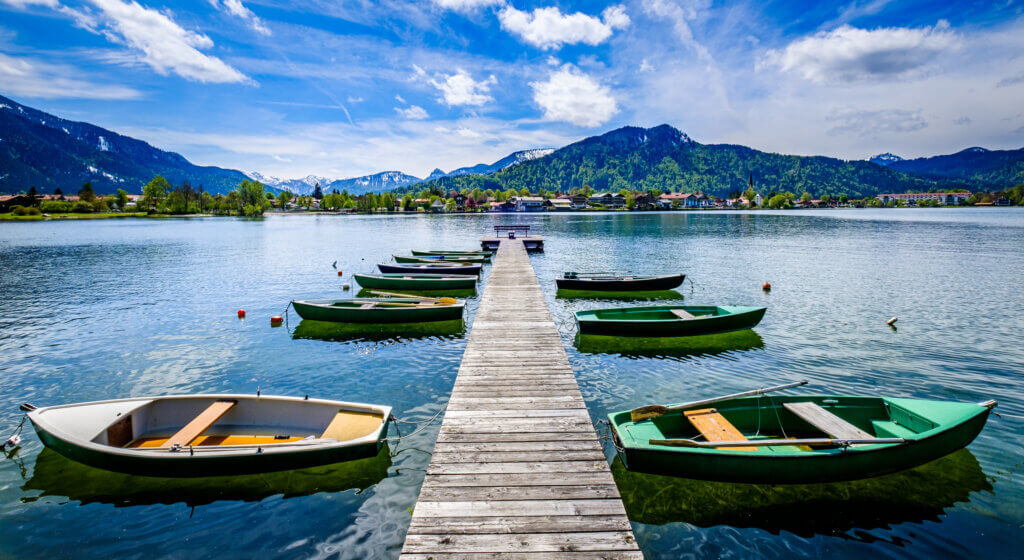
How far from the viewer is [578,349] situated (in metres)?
20.1

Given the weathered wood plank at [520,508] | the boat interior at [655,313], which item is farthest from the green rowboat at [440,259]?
the weathered wood plank at [520,508]

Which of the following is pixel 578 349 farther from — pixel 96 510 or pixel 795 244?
pixel 795 244

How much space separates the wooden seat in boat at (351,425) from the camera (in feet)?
33.7

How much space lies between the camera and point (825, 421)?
400 inches

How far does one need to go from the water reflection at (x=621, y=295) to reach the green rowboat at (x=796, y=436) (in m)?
20.5

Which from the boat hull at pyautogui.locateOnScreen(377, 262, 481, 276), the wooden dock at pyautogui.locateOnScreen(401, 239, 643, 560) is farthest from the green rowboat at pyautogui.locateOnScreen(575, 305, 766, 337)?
the boat hull at pyautogui.locateOnScreen(377, 262, 481, 276)

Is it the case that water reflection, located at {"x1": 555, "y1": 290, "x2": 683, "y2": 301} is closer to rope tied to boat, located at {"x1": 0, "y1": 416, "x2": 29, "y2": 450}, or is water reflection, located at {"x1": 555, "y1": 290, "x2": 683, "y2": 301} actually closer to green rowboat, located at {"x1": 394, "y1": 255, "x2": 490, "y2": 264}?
green rowboat, located at {"x1": 394, "y1": 255, "x2": 490, "y2": 264}

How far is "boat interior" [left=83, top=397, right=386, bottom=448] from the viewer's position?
10742 mm

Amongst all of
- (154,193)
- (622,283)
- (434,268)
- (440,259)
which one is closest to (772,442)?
(622,283)

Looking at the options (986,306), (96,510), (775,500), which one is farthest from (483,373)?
(986,306)

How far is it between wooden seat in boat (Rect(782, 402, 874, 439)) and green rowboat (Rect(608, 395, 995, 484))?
0.02m

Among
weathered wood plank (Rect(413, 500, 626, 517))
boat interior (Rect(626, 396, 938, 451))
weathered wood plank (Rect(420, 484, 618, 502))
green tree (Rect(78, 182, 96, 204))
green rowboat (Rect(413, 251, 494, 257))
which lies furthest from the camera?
green tree (Rect(78, 182, 96, 204))

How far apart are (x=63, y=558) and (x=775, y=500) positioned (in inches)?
567

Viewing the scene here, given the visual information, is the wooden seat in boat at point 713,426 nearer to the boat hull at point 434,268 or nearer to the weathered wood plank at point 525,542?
the weathered wood plank at point 525,542
